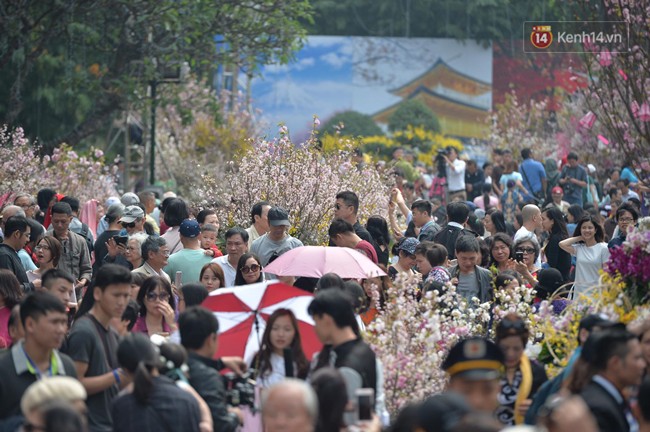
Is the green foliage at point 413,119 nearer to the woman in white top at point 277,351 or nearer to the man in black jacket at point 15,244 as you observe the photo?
the man in black jacket at point 15,244

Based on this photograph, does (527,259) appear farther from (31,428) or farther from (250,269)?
(31,428)

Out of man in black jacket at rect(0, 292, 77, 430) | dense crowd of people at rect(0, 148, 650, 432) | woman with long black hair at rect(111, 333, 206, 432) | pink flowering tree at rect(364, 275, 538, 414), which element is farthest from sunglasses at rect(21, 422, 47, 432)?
pink flowering tree at rect(364, 275, 538, 414)

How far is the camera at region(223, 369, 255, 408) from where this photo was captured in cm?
735

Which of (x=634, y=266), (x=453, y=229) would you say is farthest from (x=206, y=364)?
(x=453, y=229)

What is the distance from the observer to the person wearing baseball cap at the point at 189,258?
12.1m

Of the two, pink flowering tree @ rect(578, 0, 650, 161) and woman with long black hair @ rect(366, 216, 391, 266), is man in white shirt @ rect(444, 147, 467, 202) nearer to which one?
woman with long black hair @ rect(366, 216, 391, 266)

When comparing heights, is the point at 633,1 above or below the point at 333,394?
above

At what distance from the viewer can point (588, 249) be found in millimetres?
12938

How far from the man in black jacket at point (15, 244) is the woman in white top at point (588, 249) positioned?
5464 millimetres

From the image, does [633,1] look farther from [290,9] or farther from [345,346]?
[290,9]

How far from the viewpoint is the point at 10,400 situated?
22.7 feet

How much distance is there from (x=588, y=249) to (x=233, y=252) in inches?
145

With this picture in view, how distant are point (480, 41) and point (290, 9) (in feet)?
119

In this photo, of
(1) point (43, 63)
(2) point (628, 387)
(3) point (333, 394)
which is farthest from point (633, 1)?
(1) point (43, 63)
